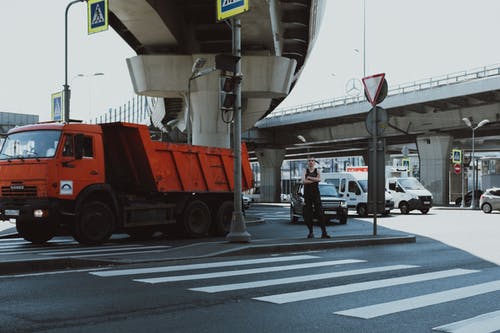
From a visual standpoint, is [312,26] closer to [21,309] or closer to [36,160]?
[36,160]

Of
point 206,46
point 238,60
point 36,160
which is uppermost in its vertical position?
point 206,46

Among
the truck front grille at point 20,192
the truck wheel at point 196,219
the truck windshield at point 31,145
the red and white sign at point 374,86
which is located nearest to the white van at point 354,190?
the truck wheel at point 196,219

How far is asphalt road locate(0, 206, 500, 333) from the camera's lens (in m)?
5.84

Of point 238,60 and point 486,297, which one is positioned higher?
point 238,60

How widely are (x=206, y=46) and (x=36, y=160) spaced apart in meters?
17.0

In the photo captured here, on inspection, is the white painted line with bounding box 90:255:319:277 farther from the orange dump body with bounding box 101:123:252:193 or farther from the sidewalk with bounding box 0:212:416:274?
the orange dump body with bounding box 101:123:252:193

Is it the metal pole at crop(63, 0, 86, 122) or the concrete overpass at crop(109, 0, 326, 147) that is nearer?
the metal pole at crop(63, 0, 86, 122)

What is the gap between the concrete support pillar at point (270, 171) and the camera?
6794 cm

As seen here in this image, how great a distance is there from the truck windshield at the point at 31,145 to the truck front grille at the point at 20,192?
713 mm

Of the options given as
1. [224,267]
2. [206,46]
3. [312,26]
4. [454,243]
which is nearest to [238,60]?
[224,267]

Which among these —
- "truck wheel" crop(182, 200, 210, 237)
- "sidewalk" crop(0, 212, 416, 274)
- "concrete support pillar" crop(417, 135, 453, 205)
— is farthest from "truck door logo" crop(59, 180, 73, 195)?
"concrete support pillar" crop(417, 135, 453, 205)

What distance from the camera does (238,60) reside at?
45.6ft

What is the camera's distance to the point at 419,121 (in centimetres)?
4791

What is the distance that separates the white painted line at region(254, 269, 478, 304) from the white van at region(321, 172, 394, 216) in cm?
2207
